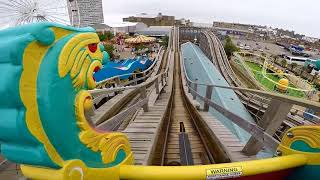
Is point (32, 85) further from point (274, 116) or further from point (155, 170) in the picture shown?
point (274, 116)

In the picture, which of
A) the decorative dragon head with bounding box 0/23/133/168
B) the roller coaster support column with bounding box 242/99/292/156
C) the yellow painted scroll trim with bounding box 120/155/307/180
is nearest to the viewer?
the decorative dragon head with bounding box 0/23/133/168

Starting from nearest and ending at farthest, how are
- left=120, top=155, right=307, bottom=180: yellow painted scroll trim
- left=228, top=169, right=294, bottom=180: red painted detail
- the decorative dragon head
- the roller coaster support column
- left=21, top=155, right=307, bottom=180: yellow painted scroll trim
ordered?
1. the decorative dragon head
2. left=21, top=155, right=307, bottom=180: yellow painted scroll trim
3. left=120, top=155, right=307, bottom=180: yellow painted scroll trim
4. left=228, top=169, right=294, bottom=180: red painted detail
5. the roller coaster support column

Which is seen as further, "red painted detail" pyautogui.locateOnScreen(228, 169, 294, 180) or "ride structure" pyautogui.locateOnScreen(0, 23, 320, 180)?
"red painted detail" pyautogui.locateOnScreen(228, 169, 294, 180)

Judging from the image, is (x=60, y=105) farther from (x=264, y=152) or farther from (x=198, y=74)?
(x=198, y=74)

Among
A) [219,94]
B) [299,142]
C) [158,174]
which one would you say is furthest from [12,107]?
[219,94]

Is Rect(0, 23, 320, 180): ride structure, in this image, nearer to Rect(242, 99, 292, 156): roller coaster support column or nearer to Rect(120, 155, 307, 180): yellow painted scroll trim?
Rect(120, 155, 307, 180): yellow painted scroll trim

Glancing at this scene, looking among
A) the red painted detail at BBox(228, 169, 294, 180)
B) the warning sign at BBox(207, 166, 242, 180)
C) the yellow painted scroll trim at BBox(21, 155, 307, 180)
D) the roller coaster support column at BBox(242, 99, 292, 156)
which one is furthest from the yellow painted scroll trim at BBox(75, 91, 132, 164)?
the roller coaster support column at BBox(242, 99, 292, 156)

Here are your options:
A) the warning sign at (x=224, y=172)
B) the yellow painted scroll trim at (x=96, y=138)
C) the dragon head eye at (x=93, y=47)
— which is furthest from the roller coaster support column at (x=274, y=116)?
the dragon head eye at (x=93, y=47)
